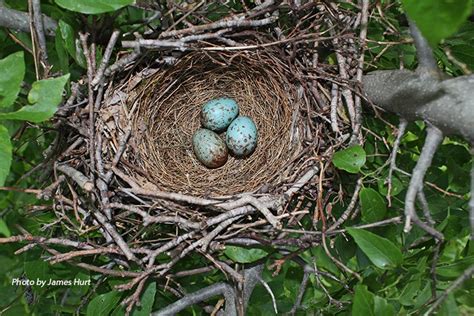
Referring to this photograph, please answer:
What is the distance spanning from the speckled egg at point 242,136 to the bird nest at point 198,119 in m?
0.04

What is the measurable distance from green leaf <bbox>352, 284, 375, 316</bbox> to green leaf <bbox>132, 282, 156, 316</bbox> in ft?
1.90

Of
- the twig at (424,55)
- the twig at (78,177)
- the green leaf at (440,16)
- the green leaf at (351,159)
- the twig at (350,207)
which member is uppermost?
the green leaf at (440,16)

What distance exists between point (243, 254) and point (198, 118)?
3.13 feet

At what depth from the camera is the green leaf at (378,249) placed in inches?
43.9

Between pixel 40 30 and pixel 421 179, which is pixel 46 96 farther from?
pixel 421 179

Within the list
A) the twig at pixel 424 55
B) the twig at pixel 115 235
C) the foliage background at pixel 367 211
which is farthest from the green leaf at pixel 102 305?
the twig at pixel 424 55

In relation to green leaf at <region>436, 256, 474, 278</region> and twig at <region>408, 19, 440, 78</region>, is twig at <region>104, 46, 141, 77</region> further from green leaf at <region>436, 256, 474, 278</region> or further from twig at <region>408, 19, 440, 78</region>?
green leaf at <region>436, 256, 474, 278</region>

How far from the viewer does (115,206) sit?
1496mm

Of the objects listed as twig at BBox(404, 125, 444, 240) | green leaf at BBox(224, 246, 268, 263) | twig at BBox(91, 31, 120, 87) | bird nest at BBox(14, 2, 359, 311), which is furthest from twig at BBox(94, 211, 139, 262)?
twig at BBox(404, 125, 444, 240)

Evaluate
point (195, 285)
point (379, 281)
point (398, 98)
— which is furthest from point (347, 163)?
point (195, 285)

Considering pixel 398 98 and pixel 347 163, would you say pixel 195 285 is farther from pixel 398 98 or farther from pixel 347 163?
pixel 398 98

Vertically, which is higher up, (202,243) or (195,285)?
(202,243)

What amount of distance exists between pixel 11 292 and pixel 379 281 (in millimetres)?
1485

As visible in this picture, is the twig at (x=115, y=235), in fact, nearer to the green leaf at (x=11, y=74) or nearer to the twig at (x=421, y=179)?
the green leaf at (x=11, y=74)
